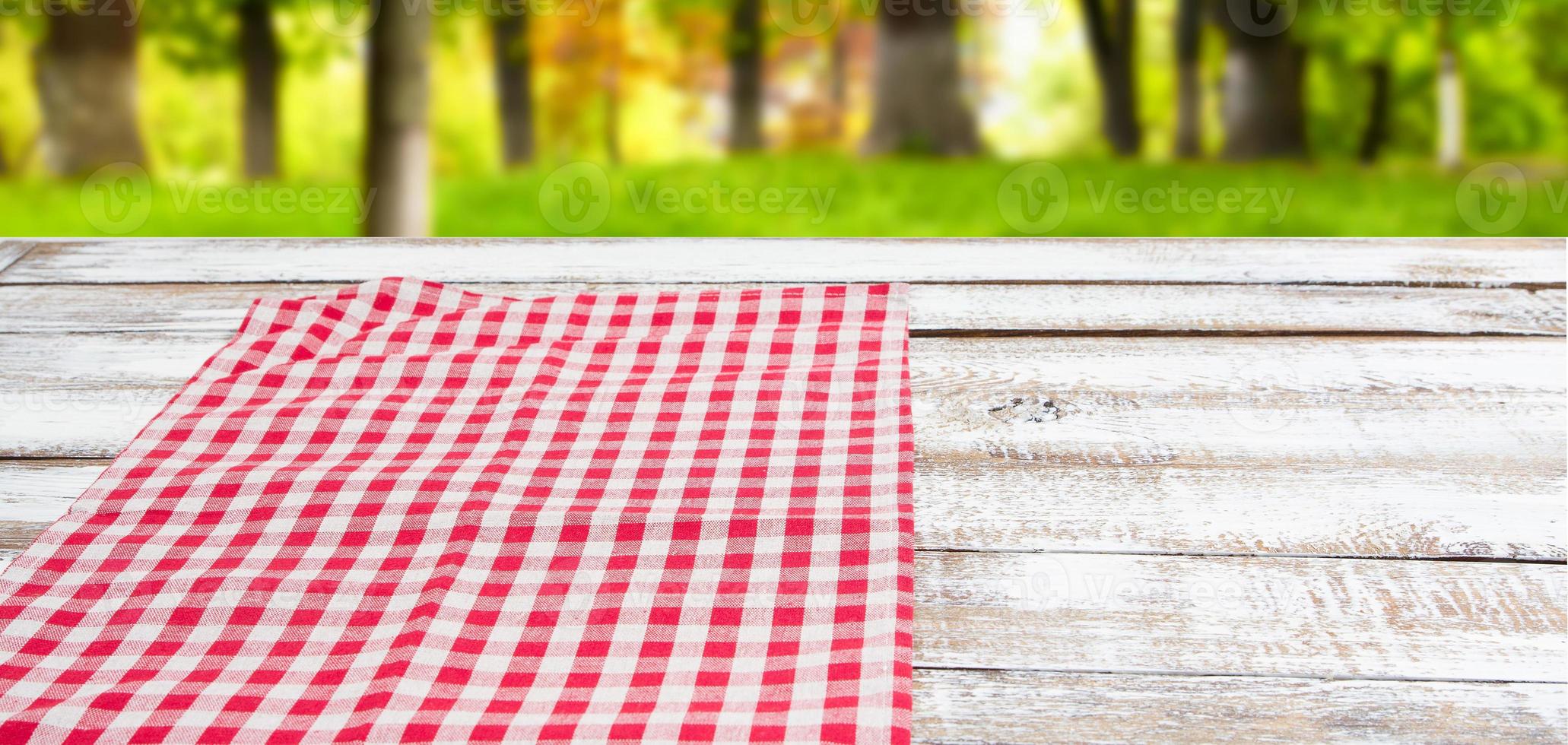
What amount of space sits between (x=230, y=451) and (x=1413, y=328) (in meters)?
0.84

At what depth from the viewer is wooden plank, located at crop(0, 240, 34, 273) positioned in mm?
1190

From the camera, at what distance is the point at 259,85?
10.1ft

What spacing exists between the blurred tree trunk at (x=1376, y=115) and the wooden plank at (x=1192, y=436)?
249cm

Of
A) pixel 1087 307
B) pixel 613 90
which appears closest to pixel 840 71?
pixel 613 90

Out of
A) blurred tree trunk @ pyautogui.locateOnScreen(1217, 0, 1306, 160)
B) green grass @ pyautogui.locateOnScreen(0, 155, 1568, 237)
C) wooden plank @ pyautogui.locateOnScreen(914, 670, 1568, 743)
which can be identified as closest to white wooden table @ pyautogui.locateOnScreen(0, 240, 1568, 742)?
wooden plank @ pyautogui.locateOnScreen(914, 670, 1568, 743)

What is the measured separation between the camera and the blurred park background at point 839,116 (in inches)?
118

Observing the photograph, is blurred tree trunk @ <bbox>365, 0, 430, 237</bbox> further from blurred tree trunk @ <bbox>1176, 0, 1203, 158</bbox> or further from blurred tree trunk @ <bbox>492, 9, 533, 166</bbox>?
blurred tree trunk @ <bbox>1176, 0, 1203, 158</bbox>

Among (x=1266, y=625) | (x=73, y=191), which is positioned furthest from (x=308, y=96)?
(x=1266, y=625)

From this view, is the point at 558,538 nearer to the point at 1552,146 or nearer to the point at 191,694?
the point at 191,694

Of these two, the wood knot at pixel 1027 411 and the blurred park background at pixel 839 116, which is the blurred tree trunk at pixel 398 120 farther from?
the wood knot at pixel 1027 411

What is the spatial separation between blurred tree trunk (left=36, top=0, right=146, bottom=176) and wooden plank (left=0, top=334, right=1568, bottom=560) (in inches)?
88.3

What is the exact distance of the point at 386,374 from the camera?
2.83 ft

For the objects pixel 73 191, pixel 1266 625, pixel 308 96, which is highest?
pixel 1266 625

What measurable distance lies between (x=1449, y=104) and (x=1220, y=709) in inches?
123
